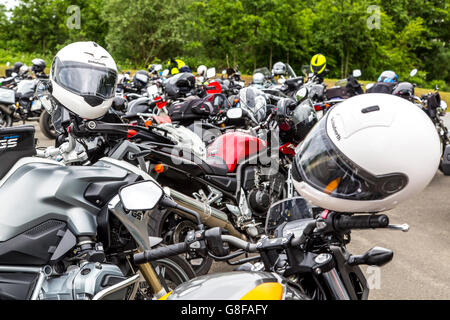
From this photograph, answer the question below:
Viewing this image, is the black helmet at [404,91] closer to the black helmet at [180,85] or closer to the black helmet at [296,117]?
the black helmet at [180,85]

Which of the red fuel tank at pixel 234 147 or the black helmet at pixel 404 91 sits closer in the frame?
the red fuel tank at pixel 234 147

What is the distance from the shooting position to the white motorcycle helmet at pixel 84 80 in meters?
2.67

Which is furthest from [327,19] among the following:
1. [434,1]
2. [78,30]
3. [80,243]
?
[80,243]

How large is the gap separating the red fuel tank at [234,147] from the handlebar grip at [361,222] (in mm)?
2472

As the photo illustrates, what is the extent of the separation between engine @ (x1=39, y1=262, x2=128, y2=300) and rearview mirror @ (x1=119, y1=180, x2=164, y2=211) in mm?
368

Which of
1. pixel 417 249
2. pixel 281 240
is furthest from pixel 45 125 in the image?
pixel 281 240

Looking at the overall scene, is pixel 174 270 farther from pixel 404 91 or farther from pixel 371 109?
pixel 404 91

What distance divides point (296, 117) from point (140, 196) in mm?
2668

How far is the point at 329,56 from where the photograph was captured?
25.3 meters

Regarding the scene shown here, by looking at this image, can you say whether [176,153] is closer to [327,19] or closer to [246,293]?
[246,293]

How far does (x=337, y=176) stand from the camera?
152 centimetres

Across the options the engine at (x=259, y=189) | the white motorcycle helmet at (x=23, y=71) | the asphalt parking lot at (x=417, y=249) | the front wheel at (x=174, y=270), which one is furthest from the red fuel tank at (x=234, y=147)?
the white motorcycle helmet at (x=23, y=71)

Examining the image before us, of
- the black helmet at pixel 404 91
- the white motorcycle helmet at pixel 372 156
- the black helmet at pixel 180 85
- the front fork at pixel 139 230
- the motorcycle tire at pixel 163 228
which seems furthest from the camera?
the black helmet at pixel 404 91

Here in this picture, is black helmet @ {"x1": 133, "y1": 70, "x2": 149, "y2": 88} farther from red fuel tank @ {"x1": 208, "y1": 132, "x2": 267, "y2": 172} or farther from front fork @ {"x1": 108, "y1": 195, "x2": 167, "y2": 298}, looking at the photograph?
front fork @ {"x1": 108, "y1": 195, "x2": 167, "y2": 298}
